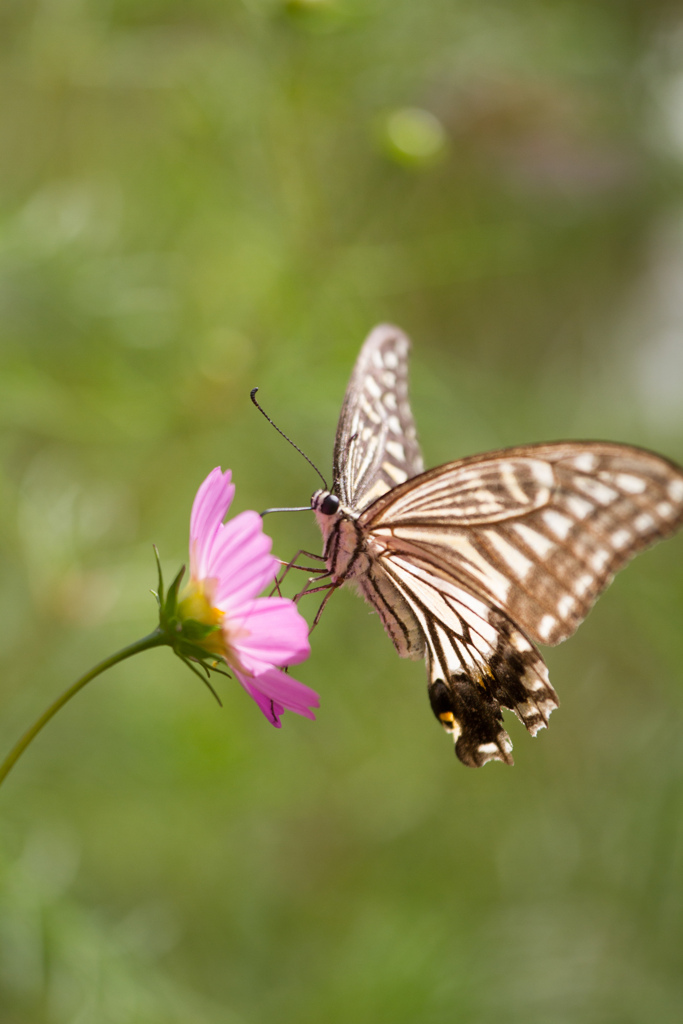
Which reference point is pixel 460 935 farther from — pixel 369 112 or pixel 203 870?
pixel 369 112

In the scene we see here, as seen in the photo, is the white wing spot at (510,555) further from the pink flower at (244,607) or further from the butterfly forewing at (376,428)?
the pink flower at (244,607)

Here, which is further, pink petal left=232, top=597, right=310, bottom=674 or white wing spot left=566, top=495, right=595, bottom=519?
white wing spot left=566, top=495, right=595, bottom=519

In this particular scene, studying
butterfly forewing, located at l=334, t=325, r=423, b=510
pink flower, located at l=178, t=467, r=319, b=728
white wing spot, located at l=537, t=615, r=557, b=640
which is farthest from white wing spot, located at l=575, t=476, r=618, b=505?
pink flower, located at l=178, t=467, r=319, b=728

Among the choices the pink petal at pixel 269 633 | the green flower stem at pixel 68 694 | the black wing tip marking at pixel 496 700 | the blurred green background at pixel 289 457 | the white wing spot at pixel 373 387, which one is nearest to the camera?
the green flower stem at pixel 68 694

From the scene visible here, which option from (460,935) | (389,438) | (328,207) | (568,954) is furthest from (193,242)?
(568,954)

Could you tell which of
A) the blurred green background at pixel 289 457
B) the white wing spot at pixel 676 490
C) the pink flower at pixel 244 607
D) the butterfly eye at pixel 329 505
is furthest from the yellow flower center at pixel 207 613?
the blurred green background at pixel 289 457

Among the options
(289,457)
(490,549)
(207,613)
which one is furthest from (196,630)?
(289,457)

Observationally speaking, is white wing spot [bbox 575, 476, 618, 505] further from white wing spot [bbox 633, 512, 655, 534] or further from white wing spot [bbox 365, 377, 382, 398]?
white wing spot [bbox 365, 377, 382, 398]
